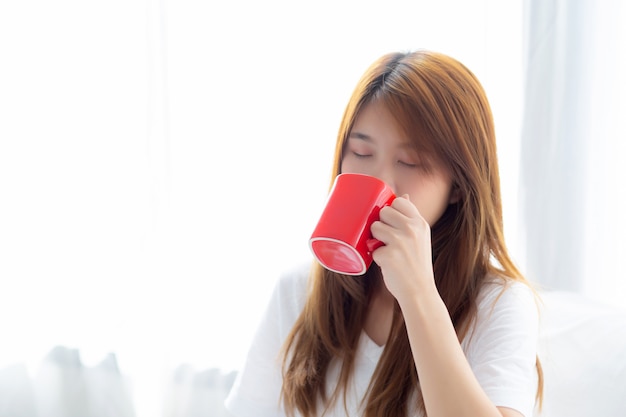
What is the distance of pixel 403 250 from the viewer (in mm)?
911

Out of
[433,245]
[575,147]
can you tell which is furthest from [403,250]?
[575,147]

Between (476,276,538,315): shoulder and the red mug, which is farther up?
the red mug

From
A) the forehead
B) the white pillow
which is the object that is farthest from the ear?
the white pillow

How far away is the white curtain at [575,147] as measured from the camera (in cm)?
138

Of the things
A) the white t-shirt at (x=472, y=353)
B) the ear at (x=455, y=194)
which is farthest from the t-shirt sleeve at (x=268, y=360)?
the ear at (x=455, y=194)

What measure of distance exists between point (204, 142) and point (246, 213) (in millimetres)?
205

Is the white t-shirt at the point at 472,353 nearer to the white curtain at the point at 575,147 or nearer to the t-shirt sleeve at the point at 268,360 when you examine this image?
the t-shirt sleeve at the point at 268,360

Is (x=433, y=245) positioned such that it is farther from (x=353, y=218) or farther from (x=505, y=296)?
(x=353, y=218)

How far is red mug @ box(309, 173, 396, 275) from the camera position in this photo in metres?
0.90

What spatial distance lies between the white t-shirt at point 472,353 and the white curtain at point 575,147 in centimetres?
35

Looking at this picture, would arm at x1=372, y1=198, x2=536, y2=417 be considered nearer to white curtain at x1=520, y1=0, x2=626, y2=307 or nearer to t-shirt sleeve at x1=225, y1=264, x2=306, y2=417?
t-shirt sleeve at x1=225, y1=264, x2=306, y2=417

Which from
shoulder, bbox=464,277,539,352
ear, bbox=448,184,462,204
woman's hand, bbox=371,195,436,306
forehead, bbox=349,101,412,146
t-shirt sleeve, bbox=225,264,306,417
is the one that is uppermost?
forehead, bbox=349,101,412,146

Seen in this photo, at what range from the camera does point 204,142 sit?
1672 millimetres

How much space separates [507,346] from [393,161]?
0.32 meters
